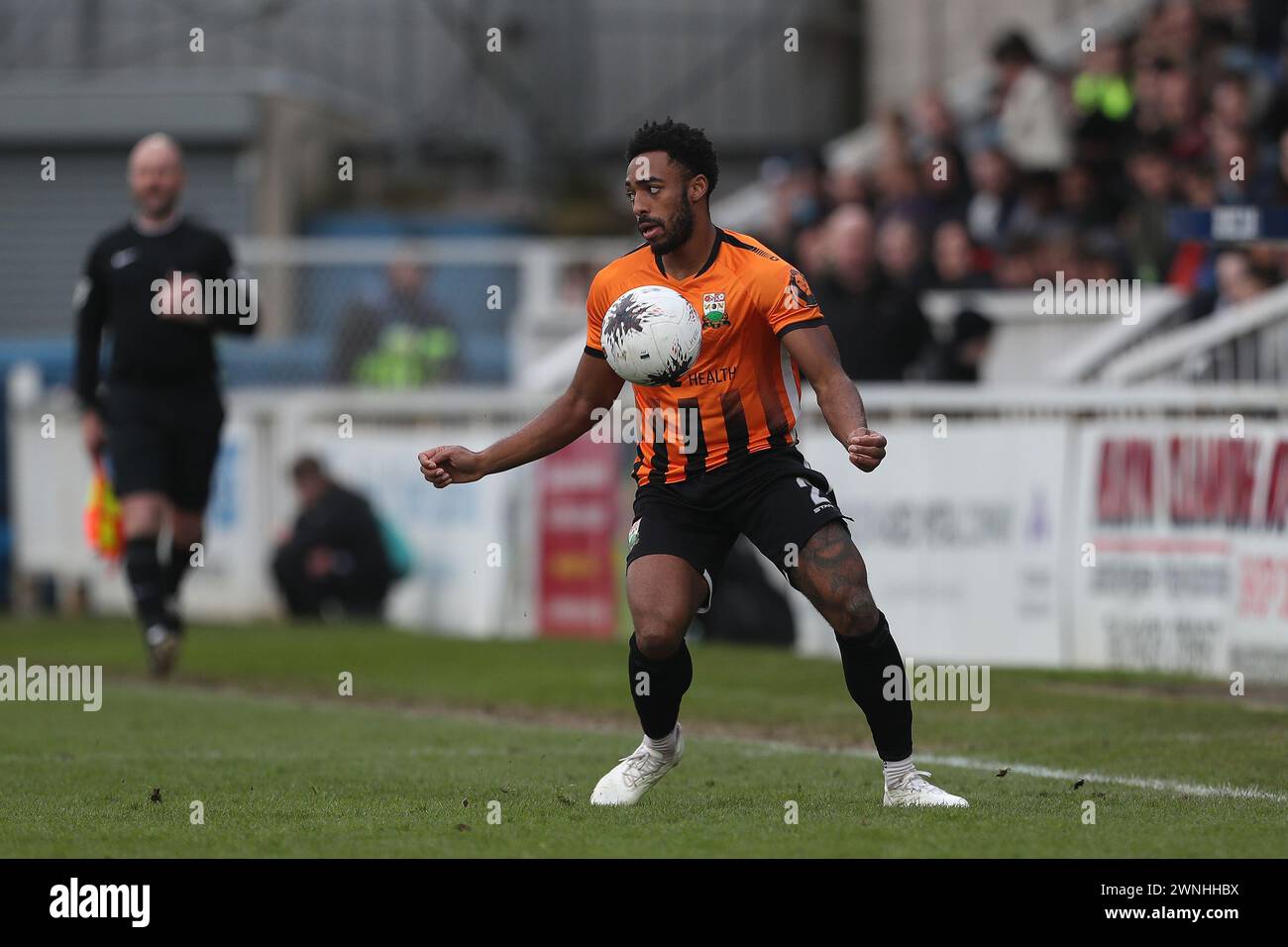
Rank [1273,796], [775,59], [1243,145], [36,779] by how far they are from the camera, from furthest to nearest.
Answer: [775,59] < [1243,145] < [36,779] < [1273,796]

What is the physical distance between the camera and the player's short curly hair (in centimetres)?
737

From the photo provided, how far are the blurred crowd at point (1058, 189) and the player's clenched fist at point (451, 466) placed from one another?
7381mm

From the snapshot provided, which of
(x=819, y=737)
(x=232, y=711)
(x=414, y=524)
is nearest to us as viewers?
(x=819, y=737)

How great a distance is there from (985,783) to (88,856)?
3.20 metres

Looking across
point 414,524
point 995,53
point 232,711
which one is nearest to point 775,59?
point 995,53

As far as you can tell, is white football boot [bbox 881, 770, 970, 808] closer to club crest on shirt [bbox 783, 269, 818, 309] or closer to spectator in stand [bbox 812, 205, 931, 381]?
club crest on shirt [bbox 783, 269, 818, 309]

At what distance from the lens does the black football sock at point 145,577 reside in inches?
471

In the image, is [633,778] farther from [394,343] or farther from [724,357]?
[394,343]

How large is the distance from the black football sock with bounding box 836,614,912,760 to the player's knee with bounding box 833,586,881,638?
2 cm

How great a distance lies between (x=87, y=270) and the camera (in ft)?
40.5

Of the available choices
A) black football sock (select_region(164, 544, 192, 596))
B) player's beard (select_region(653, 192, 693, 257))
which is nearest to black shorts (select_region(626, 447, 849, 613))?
player's beard (select_region(653, 192, 693, 257))

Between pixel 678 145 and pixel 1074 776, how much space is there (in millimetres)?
2788

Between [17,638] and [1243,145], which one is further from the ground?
[1243,145]
